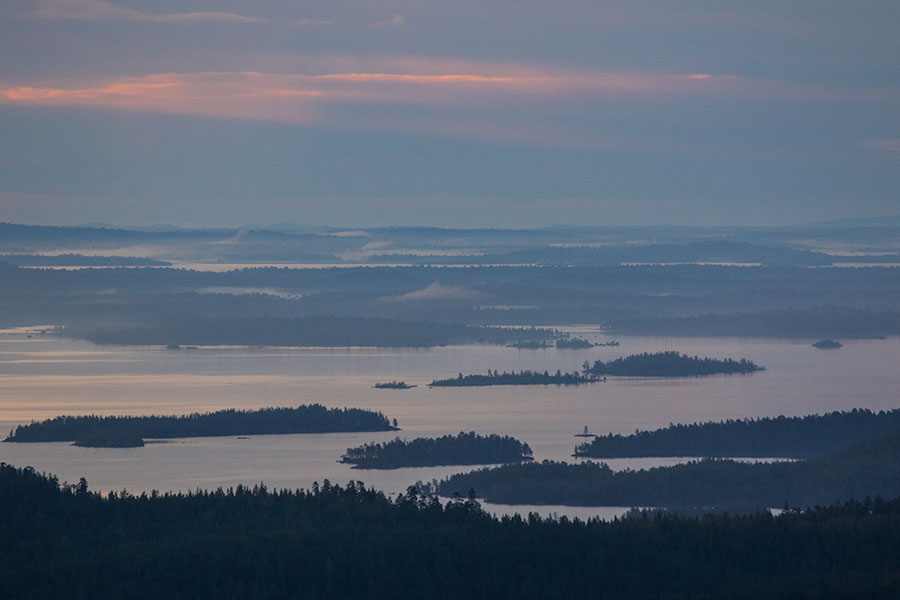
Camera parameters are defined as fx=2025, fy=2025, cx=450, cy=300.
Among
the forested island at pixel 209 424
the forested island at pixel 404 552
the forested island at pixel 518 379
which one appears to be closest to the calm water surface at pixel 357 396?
the forested island at pixel 209 424

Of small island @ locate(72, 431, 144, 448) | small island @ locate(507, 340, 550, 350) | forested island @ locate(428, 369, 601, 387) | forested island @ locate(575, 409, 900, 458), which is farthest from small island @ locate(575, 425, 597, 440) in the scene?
small island @ locate(507, 340, 550, 350)

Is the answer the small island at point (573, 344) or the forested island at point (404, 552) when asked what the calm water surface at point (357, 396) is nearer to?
the small island at point (573, 344)

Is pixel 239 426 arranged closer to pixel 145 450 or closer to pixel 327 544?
pixel 145 450

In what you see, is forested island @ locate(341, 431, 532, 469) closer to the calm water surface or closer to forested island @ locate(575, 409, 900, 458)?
the calm water surface

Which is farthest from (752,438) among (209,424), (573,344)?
(573,344)

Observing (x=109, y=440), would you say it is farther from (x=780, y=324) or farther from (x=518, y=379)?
(x=780, y=324)

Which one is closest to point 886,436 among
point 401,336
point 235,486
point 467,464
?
point 467,464
